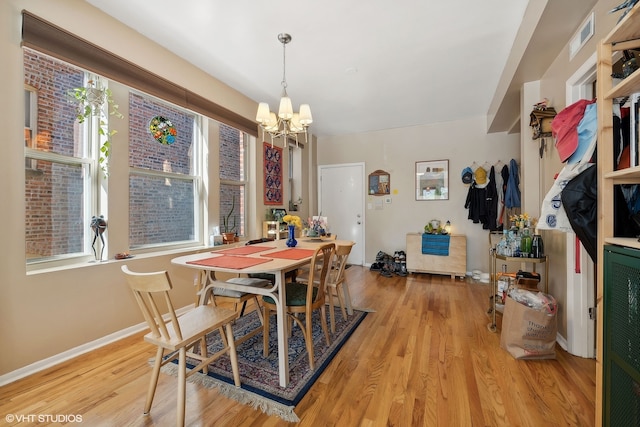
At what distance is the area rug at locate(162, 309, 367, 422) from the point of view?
4.86 feet

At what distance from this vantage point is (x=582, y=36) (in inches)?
68.9

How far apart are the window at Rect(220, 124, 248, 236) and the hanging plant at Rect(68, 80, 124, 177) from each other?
128 cm

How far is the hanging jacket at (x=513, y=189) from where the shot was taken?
3.82m

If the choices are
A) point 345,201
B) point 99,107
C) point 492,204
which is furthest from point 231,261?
point 492,204

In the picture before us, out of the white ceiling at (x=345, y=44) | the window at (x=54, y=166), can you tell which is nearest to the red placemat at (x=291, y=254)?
the window at (x=54, y=166)

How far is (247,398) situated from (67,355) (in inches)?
59.0

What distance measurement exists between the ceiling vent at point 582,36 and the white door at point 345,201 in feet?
11.1

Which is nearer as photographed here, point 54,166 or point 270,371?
point 270,371

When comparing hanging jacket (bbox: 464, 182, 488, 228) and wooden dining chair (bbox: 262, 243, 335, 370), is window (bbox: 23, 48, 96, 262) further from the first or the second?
hanging jacket (bbox: 464, 182, 488, 228)

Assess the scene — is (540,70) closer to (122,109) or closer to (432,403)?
(432,403)

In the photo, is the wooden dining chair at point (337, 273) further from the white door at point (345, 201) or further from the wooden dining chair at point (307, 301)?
the white door at point (345, 201)

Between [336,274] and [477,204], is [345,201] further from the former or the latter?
[336,274]

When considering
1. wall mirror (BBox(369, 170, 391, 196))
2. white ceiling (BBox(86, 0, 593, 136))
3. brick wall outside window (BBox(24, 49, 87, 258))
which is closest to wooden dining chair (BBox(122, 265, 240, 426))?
brick wall outside window (BBox(24, 49, 87, 258))

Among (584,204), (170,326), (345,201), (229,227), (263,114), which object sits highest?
(263,114)
